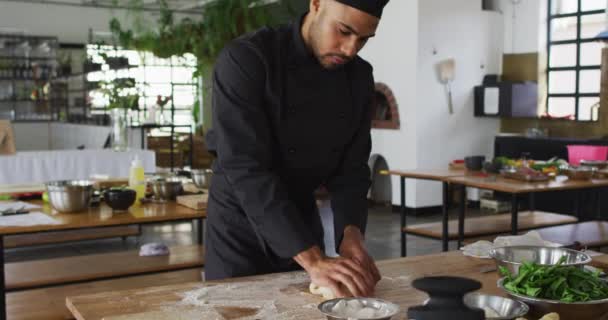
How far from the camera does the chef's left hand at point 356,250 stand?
1.66 metres

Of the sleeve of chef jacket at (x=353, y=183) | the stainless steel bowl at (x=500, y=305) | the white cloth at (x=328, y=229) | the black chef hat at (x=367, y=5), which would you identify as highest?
the black chef hat at (x=367, y=5)

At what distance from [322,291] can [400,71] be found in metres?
6.47

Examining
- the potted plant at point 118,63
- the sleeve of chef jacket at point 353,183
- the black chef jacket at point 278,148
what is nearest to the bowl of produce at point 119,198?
the black chef jacket at point 278,148

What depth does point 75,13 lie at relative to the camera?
1256 cm

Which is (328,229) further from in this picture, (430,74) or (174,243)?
(430,74)

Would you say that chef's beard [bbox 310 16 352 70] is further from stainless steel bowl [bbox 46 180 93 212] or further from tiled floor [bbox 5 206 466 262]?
tiled floor [bbox 5 206 466 262]

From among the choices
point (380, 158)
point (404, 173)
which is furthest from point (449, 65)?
point (404, 173)

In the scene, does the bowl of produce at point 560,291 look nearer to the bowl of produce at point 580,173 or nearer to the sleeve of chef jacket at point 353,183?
the sleeve of chef jacket at point 353,183

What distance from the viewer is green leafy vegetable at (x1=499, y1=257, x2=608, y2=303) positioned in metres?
1.37

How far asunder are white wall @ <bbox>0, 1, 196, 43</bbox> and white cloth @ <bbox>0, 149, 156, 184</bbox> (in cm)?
665

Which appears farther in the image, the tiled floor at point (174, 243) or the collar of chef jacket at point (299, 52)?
the tiled floor at point (174, 243)

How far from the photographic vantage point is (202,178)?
3873 mm

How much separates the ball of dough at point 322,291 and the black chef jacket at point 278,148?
0.30 ft

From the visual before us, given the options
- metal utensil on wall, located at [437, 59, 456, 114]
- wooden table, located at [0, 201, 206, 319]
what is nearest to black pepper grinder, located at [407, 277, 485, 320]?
wooden table, located at [0, 201, 206, 319]
